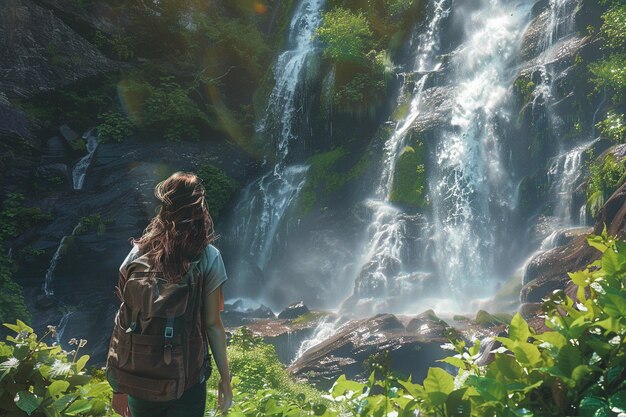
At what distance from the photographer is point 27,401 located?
2240 mm

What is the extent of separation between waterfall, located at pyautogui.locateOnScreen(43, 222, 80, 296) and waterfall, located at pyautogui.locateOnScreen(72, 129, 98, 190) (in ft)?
7.76

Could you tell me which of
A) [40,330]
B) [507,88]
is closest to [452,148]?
[507,88]

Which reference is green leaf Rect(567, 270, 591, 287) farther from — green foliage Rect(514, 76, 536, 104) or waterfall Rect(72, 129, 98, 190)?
waterfall Rect(72, 129, 98, 190)

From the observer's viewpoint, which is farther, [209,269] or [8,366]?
[209,269]

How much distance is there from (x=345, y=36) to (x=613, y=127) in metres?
11.4

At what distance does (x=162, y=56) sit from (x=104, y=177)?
8439mm

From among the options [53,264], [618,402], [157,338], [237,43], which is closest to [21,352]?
[157,338]

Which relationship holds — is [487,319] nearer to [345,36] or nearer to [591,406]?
[591,406]

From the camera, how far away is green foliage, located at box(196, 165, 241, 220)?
20.2m

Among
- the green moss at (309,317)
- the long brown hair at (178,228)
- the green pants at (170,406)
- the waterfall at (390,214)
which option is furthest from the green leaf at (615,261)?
the waterfall at (390,214)

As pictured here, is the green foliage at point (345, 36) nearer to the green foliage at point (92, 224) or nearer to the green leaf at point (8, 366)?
the green foliage at point (92, 224)

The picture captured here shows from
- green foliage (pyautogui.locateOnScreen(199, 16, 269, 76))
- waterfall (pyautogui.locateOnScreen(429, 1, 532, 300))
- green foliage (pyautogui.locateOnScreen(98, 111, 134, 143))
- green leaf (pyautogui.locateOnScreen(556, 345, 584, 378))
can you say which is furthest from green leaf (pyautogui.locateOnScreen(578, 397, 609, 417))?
green foliage (pyautogui.locateOnScreen(199, 16, 269, 76))

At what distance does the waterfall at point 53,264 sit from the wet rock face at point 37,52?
7087 millimetres

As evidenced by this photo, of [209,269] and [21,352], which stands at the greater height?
[209,269]
